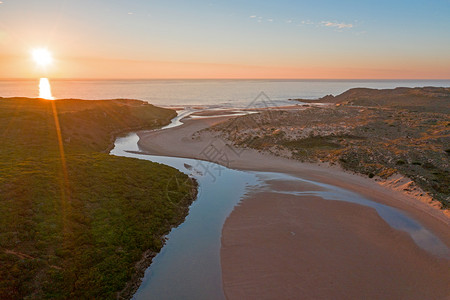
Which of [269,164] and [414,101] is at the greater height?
[414,101]

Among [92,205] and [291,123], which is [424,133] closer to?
[291,123]

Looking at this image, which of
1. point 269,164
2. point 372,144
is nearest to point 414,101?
point 372,144

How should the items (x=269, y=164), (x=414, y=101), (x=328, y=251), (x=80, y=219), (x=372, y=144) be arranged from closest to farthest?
(x=328, y=251), (x=80, y=219), (x=269, y=164), (x=372, y=144), (x=414, y=101)

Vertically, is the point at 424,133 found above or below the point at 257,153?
above

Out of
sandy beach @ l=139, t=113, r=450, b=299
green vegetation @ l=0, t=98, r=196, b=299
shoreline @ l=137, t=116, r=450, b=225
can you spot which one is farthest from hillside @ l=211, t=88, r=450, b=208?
green vegetation @ l=0, t=98, r=196, b=299

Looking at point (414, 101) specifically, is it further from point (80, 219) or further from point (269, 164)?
point (80, 219)

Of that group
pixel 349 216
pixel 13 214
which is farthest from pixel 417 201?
pixel 13 214

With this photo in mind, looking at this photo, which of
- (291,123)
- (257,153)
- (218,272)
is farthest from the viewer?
(291,123)
